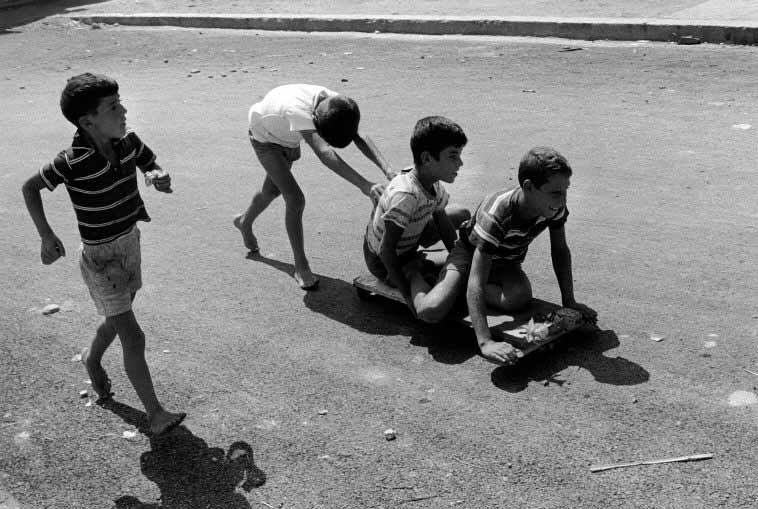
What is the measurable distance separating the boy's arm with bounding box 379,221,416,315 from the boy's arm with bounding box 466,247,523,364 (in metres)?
0.44

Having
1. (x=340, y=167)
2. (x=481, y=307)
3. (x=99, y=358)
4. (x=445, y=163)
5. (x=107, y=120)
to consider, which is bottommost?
(x=99, y=358)

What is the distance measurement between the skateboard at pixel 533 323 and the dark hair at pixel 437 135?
0.83m

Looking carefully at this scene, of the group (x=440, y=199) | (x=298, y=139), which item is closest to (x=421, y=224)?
(x=440, y=199)

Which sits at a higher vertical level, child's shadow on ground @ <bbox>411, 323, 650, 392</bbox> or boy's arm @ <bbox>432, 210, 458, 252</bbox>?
boy's arm @ <bbox>432, 210, 458, 252</bbox>

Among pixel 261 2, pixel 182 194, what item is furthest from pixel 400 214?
pixel 261 2

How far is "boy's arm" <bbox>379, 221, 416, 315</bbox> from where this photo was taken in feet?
15.7

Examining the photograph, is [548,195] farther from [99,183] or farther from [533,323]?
[99,183]

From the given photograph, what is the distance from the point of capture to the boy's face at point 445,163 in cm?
464

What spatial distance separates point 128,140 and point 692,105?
603 centimetres

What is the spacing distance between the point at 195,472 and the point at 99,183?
127 cm

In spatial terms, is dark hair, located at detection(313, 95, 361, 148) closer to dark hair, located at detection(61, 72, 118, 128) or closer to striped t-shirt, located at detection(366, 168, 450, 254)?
striped t-shirt, located at detection(366, 168, 450, 254)

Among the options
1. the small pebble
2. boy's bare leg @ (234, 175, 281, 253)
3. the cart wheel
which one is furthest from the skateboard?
the small pebble

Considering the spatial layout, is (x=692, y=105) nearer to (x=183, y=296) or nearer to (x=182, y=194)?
(x=182, y=194)

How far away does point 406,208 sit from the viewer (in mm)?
4762
